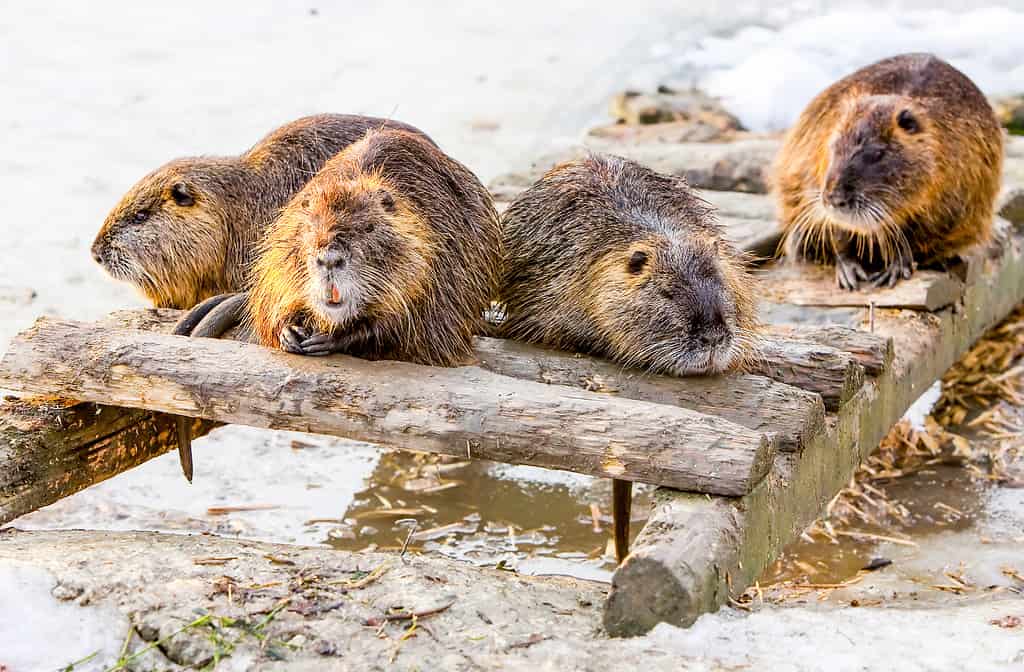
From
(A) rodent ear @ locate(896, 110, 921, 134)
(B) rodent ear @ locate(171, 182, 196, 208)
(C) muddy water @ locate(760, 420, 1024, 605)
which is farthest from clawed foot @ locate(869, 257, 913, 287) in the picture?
(B) rodent ear @ locate(171, 182, 196, 208)

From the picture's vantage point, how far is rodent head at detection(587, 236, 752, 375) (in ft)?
12.4

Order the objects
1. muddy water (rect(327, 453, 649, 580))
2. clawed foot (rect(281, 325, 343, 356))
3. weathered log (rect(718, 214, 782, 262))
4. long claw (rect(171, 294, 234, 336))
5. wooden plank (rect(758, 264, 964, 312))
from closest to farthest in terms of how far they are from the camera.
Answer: clawed foot (rect(281, 325, 343, 356)) < long claw (rect(171, 294, 234, 336)) < muddy water (rect(327, 453, 649, 580)) < wooden plank (rect(758, 264, 964, 312)) < weathered log (rect(718, 214, 782, 262))

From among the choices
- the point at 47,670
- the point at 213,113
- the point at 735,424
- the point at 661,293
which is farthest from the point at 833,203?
the point at 213,113

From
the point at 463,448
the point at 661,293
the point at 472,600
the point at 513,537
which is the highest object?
the point at 661,293

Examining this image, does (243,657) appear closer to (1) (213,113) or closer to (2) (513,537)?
(2) (513,537)

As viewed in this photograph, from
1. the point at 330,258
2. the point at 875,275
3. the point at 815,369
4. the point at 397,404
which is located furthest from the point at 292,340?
the point at 875,275

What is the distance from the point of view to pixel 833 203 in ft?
17.2

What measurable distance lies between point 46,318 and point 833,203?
2.96 m

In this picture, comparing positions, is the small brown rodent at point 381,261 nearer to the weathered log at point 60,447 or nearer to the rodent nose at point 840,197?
the weathered log at point 60,447

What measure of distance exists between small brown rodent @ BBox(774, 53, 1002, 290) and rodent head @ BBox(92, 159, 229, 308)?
235 centimetres

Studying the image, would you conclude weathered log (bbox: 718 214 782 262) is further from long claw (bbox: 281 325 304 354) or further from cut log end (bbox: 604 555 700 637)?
cut log end (bbox: 604 555 700 637)

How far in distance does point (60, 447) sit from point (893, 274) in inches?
126

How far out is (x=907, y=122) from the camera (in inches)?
211

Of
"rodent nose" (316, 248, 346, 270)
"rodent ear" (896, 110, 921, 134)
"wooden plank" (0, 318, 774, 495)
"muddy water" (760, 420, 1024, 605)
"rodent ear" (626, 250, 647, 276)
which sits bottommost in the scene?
"muddy water" (760, 420, 1024, 605)
